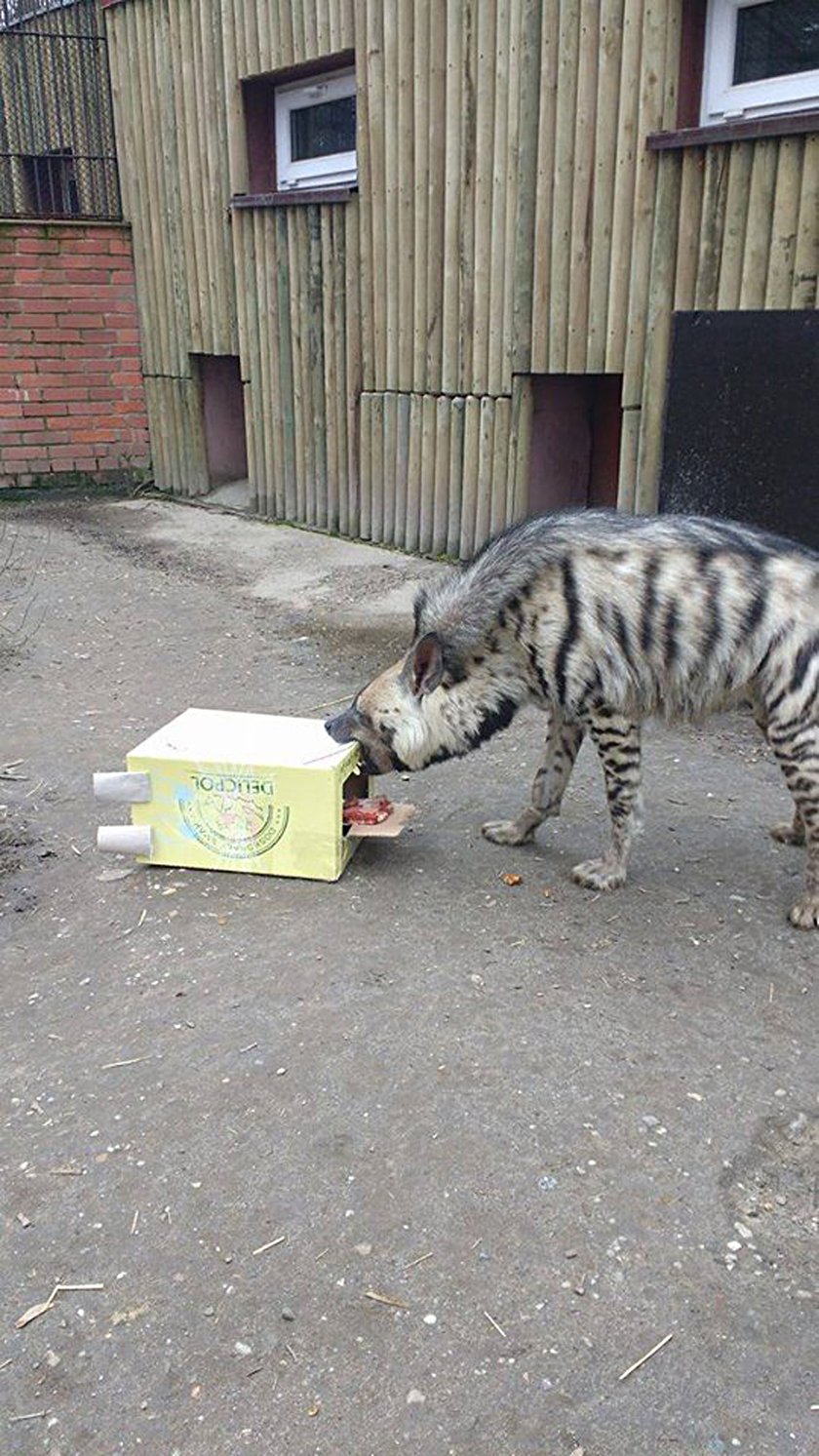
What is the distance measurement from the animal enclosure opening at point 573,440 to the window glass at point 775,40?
7.15 feet

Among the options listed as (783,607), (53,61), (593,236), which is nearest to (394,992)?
(783,607)

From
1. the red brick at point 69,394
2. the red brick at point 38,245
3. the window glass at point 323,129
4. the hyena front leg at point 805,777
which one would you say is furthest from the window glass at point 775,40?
the red brick at point 69,394

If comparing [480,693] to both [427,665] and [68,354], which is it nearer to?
[427,665]

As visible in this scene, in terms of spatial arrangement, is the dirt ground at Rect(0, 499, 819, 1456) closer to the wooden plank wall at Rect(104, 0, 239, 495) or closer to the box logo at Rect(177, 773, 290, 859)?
the box logo at Rect(177, 773, 290, 859)

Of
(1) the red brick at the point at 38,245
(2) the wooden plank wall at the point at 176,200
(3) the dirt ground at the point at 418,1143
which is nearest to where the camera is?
(3) the dirt ground at the point at 418,1143

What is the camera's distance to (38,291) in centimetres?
1122

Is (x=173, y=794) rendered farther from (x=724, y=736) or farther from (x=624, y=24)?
(x=624, y=24)

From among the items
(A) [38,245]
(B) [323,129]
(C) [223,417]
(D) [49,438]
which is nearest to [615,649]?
(B) [323,129]

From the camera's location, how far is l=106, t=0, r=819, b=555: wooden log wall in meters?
6.66

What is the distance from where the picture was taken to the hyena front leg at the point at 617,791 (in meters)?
4.05

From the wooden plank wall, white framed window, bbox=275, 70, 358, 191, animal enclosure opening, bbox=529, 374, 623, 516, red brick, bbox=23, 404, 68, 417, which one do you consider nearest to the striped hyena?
animal enclosure opening, bbox=529, 374, 623, 516

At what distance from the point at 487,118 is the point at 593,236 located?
4.26 ft

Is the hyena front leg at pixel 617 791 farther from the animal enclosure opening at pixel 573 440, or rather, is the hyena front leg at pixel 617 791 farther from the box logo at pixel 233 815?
the animal enclosure opening at pixel 573 440

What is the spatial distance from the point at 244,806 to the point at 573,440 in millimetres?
5328
